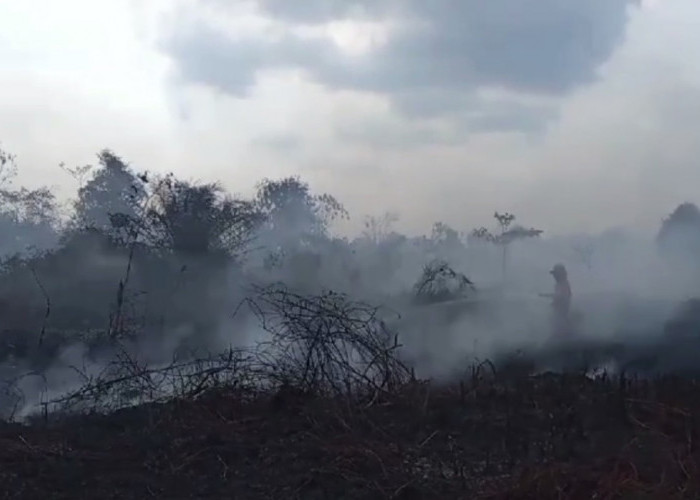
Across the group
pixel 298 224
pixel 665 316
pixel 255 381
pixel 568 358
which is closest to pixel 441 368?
pixel 568 358

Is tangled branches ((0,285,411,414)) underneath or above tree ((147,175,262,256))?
underneath

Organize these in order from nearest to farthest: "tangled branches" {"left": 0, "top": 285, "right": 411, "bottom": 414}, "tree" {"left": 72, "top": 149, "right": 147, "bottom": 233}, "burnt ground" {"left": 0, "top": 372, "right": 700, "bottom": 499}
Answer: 1. "burnt ground" {"left": 0, "top": 372, "right": 700, "bottom": 499}
2. "tangled branches" {"left": 0, "top": 285, "right": 411, "bottom": 414}
3. "tree" {"left": 72, "top": 149, "right": 147, "bottom": 233}

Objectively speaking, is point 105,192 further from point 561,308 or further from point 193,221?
point 561,308

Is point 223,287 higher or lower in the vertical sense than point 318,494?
higher

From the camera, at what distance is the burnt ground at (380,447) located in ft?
19.0

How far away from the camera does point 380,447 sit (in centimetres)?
650

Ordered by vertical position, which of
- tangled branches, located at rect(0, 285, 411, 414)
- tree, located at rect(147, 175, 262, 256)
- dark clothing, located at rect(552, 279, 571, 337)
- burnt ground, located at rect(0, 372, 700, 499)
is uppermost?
tree, located at rect(147, 175, 262, 256)

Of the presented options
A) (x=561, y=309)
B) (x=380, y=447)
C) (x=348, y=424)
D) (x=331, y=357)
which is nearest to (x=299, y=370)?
(x=331, y=357)

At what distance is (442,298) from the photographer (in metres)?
21.6

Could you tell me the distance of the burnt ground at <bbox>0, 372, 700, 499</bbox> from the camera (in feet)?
19.0

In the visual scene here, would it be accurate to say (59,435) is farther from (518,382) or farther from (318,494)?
(518,382)

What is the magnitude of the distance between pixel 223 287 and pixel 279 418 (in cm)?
1677

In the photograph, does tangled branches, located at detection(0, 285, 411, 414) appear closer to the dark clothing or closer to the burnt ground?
the burnt ground

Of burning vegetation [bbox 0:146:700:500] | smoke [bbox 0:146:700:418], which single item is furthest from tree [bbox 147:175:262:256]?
burning vegetation [bbox 0:146:700:500]
